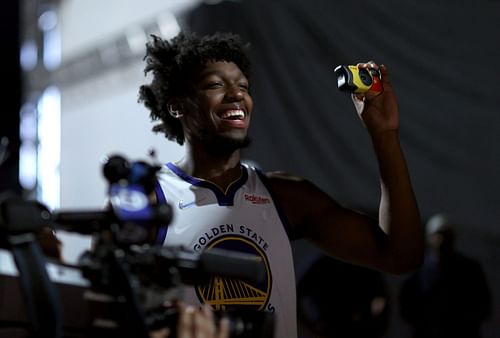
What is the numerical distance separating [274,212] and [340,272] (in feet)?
4.88

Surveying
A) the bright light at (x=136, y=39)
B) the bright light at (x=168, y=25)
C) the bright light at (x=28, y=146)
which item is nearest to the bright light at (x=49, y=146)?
the bright light at (x=28, y=146)

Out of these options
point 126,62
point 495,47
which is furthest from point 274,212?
point 126,62

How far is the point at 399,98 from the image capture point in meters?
3.34

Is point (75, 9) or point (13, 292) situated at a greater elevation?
point (75, 9)

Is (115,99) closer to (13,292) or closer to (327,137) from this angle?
(327,137)

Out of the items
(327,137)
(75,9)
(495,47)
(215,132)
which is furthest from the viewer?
(75,9)

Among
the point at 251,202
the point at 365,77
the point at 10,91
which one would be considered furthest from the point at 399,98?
the point at 10,91

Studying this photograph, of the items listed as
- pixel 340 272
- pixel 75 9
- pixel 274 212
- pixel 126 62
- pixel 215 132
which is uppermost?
pixel 75 9

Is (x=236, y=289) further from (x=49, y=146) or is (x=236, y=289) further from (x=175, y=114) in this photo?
(x=49, y=146)

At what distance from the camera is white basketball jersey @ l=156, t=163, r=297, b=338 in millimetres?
2211

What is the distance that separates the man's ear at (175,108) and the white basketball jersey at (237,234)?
0.85 feet

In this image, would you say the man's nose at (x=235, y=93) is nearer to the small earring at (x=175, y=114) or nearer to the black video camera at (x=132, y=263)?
the small earring at (x=175, y=114)

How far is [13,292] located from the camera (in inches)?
65.0

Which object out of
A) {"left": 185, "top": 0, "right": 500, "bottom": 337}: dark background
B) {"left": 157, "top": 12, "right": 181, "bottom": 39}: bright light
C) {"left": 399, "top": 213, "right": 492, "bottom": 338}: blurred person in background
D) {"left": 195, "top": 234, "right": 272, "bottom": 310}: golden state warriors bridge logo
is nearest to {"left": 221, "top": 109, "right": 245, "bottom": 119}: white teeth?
{"left": 195, "top": 234, "right": 272, "bottom": 310}: golden state warriors bridge logo
